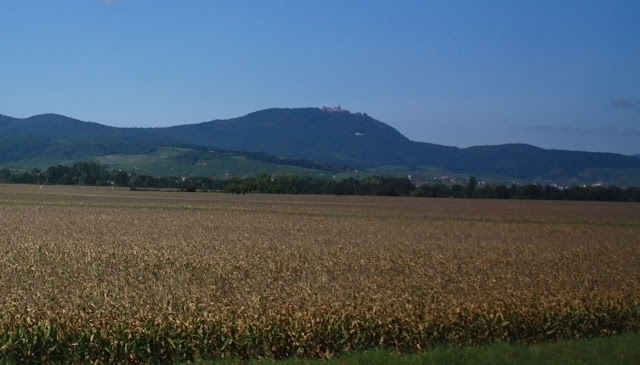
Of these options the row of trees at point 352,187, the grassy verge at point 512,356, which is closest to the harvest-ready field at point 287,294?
the grassy verge at point 512,356

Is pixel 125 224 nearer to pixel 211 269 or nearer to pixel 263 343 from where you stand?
pixel 211 269

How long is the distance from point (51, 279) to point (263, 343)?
7725mm

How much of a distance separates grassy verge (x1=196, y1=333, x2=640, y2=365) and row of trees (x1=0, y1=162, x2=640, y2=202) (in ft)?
313

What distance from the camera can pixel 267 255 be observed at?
28641 millimetres

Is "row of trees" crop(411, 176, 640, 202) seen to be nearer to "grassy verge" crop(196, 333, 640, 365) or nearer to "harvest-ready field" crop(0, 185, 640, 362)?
"harvest-ready field" crop(0, 185, 640, 362)

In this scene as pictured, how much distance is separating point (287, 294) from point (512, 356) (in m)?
5.45

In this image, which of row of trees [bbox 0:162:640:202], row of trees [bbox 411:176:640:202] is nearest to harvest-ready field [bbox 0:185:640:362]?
row of trees [bbox 411:176:640:202]

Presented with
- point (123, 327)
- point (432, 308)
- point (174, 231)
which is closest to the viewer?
point (123, 327)

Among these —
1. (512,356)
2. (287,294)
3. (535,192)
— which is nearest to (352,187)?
(535,192)

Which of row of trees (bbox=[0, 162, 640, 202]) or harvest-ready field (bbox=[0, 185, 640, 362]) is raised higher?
row of trees (bbox=[0, 162, 640, 202])

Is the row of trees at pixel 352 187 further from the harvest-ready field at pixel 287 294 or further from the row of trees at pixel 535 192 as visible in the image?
the harvest-ready field at pixel 287 294

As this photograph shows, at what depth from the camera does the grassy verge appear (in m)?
14.5

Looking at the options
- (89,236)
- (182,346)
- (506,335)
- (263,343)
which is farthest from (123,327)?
(89,236)

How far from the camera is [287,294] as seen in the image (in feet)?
61.0
